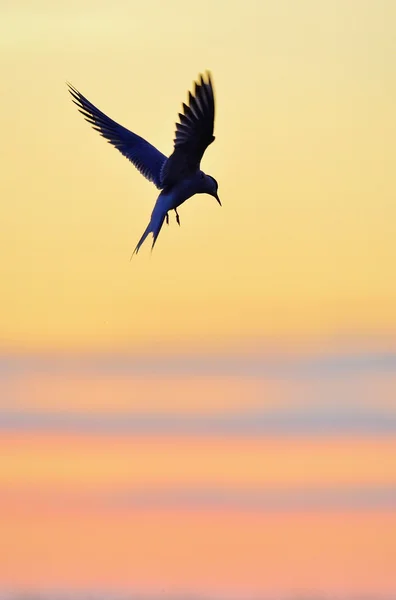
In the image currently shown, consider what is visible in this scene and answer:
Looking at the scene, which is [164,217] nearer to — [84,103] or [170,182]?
[170,182]

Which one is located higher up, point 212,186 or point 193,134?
point 212,186

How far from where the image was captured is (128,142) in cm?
3098

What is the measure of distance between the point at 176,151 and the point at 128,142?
3165 mm

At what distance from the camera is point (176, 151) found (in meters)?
27.9

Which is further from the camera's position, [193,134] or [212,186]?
[212,186]

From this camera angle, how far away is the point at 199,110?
87.8ft

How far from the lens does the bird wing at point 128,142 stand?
30.2m

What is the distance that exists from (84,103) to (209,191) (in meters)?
3.20

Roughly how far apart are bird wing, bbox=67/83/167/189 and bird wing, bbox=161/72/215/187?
1287 millimetres

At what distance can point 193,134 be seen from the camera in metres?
27.2

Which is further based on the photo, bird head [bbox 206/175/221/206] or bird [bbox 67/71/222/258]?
bird head [bbox 206/175/221/206]

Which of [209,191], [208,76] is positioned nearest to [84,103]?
[209,191]

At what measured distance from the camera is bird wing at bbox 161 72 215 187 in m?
26.6

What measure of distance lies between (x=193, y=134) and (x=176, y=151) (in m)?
0.76
